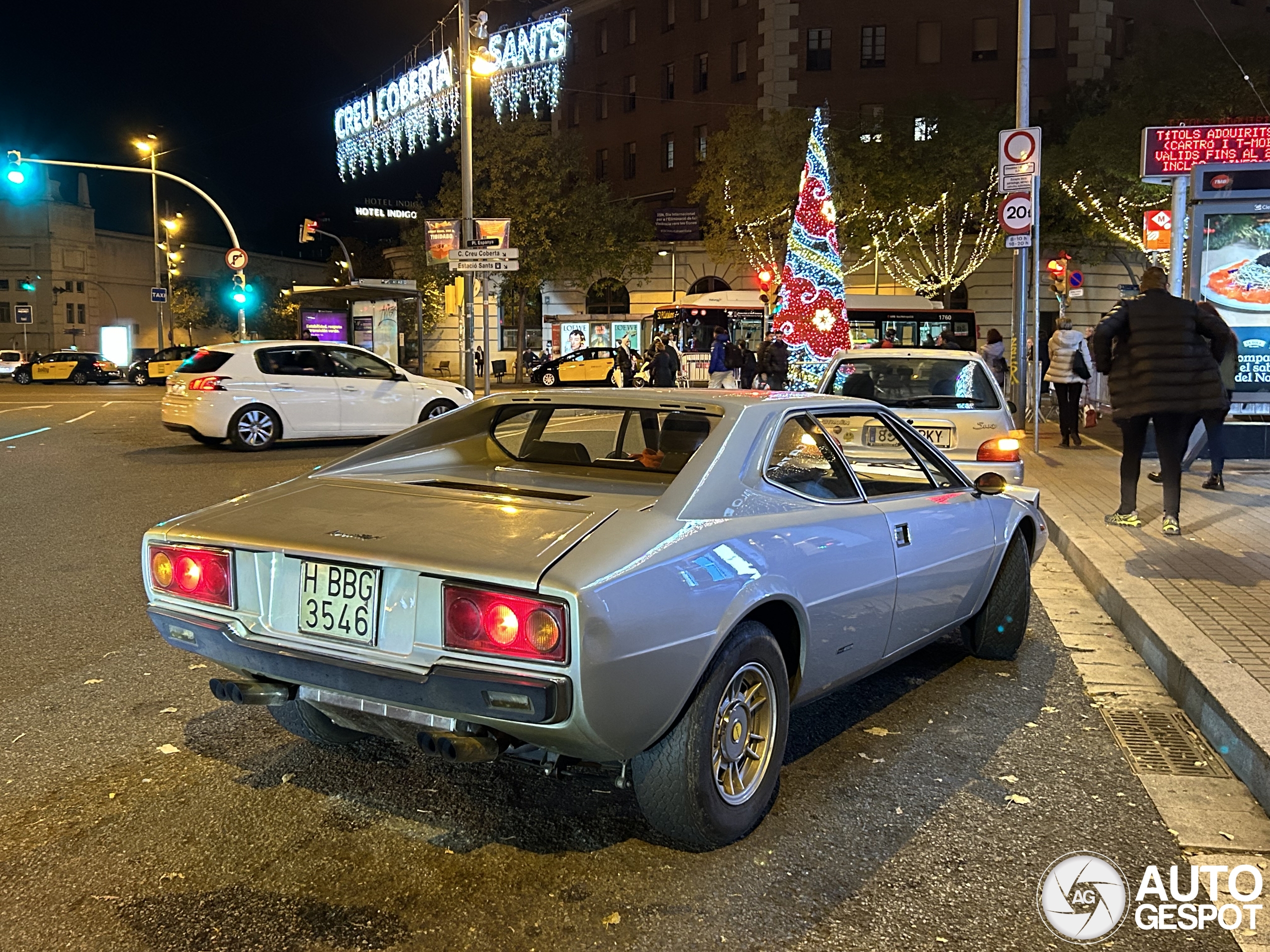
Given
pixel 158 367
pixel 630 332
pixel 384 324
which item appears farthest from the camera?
pixel 630 332

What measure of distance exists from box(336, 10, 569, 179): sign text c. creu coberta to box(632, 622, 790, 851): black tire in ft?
112

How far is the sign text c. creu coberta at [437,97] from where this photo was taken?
39.3 m

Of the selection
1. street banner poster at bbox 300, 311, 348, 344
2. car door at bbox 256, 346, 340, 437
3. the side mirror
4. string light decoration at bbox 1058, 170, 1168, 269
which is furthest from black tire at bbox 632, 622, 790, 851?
string light decoration at bbox 1058, 170, 1168, 269

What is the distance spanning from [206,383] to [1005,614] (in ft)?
41.3

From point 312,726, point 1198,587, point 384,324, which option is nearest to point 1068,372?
point 1198,587

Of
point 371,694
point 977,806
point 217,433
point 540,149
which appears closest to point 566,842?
point 371,694

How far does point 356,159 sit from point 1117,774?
51337mm

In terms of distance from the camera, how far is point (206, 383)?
49.6 feet

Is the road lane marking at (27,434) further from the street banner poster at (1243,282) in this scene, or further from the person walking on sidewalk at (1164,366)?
the street banner poster at (1243,282)

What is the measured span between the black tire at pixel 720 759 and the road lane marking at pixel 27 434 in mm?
16490

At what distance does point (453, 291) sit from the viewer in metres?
29.5

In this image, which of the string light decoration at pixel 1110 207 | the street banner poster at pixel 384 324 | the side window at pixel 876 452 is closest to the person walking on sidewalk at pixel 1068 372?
the side window at pixel 876 452

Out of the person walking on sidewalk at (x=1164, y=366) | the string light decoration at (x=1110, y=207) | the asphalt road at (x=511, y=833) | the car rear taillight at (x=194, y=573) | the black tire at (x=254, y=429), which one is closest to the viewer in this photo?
→ the asphalt road at (x=511, y=833)

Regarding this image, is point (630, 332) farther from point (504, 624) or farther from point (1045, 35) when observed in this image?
point (504, 624)
